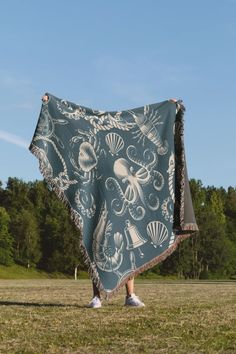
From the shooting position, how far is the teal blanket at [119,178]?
32.1 ft

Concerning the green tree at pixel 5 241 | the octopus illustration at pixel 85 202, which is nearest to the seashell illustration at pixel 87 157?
the octopus illustration at pixel 85 202

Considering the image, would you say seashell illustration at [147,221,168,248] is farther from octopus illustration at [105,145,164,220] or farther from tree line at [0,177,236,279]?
tree line at [0,177,236,279]

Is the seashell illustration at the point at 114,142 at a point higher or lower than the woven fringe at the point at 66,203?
higher

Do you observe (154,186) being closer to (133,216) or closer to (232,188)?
(133,216)


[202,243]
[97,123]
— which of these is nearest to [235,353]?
[97,123]

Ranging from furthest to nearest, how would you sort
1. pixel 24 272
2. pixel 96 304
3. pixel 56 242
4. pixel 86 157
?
1. pixel 56 242
2. pixel 24 272
3. pixel 86 157
4. pixel 96 304

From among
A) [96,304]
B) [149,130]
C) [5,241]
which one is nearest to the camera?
[96,304]

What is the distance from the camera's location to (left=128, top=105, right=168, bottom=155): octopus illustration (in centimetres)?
1073

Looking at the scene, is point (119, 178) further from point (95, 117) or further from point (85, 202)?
point (95, 117)

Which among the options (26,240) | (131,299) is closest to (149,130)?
(131,299)

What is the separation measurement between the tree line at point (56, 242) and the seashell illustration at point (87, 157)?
238ft

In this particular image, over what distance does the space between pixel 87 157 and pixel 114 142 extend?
57 centimetres

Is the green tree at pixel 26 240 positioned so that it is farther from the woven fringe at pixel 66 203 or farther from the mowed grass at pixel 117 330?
the mowed grass at pixel 117 330

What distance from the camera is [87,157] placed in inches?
401
